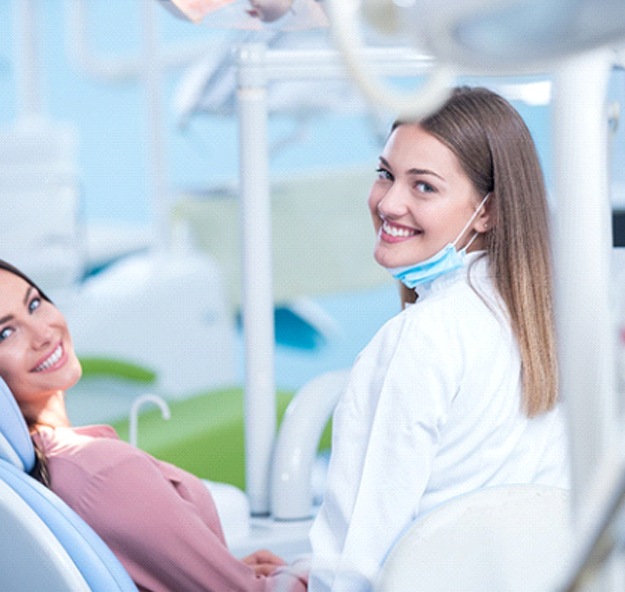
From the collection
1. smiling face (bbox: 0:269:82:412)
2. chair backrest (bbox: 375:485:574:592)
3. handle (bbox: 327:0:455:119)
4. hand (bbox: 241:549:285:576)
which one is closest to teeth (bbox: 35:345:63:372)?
smiling face (bbox: 0:269:82:412)

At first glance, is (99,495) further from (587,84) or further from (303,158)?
(303,158)

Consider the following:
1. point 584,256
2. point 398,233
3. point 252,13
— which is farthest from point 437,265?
point 584,256

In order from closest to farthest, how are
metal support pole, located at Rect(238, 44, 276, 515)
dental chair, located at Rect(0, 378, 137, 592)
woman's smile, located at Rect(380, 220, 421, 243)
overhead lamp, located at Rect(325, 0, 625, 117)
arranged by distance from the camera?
overhead lamp, located at Rect(325, 0, 625, 117) < dental chair, located at Rect(0, 378, 137, 592) < woman's smile, located at Rect(380, 220, 421, 243) < metal support pole, located at Rect(238, 44, 276, 515)

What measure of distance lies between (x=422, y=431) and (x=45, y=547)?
1.52 ft

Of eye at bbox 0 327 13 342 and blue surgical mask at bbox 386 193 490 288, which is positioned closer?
blue surgical mask at bbox 386 193 490 288

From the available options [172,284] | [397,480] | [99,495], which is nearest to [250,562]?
[99,495]

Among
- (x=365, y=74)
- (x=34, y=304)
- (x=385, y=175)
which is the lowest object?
(x=34, y=304)

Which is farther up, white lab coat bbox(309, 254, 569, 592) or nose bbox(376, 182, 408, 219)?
nose bbox(376, 182, 408, 219)

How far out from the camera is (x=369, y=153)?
9.34 meters

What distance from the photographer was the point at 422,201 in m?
1.54

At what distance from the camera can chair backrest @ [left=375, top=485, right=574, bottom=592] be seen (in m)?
1.03

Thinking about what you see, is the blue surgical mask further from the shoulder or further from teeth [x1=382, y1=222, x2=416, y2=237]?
the shoulder

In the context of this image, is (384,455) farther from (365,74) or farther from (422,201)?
(365,74)

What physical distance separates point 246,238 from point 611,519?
1.52m
